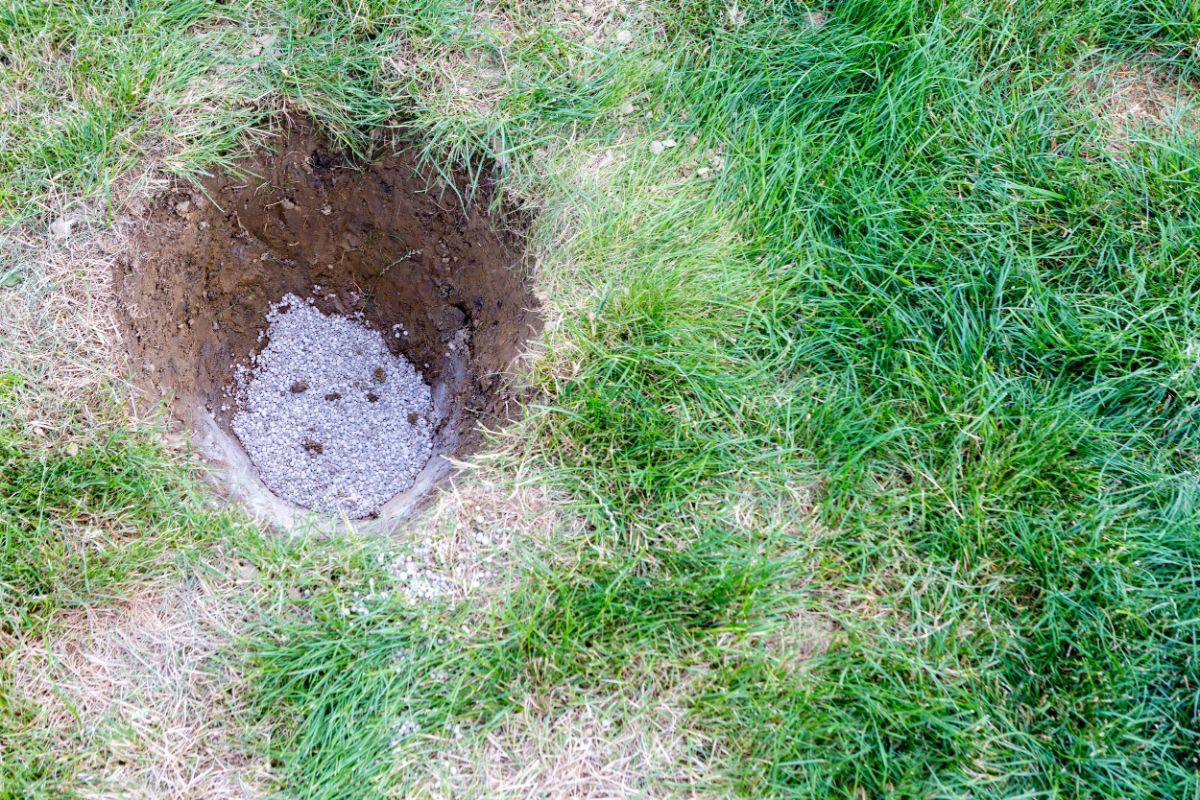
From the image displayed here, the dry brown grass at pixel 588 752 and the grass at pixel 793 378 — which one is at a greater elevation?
the grass at pixel 793 378

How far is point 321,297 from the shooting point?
124 inches

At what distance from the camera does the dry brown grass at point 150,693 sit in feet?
7.34

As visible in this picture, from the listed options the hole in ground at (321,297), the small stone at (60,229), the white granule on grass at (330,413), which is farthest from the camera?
the white granule on grass at (330,413)

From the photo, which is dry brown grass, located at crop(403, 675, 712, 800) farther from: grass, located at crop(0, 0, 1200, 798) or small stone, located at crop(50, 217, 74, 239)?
small stone, located at crop(50, 217, 74, 239)

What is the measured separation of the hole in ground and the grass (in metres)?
0.17

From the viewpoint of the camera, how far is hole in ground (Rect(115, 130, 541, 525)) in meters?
2.69

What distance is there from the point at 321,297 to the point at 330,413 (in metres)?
0.48

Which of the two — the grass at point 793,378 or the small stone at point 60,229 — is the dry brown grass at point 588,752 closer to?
the grass at point 793,378

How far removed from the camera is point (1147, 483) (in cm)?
232

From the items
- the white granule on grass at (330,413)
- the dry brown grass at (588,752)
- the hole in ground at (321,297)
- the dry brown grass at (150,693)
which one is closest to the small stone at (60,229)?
the hole in ground at (321,297)

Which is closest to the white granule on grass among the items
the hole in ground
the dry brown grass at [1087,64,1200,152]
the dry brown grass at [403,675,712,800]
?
the hole in ground

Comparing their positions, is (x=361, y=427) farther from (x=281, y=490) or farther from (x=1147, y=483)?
(x=1147, y=483)

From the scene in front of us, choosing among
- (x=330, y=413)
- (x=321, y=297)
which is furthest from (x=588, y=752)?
(x=321, y=297)

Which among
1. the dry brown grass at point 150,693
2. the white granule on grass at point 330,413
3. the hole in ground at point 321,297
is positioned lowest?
the dry brown grass at point 150,693
